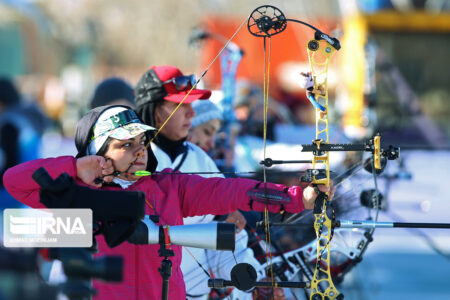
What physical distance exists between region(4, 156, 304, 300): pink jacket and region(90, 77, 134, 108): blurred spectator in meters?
1.75

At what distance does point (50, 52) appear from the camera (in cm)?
3341

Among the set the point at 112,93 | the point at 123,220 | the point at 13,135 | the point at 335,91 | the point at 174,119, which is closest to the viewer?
the point at 123,220

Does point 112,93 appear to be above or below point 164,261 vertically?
above

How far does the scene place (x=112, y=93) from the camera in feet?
16.5

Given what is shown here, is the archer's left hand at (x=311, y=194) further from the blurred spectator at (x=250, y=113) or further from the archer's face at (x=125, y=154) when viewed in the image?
the blurred spectator at (x=250, y=113)

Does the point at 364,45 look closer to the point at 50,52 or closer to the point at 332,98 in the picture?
the point at 332,98

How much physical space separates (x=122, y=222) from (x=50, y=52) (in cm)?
3196


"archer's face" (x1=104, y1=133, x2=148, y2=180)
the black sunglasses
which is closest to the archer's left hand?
"archer's face" (x1=104, y1=133, x2=148, y2=180)

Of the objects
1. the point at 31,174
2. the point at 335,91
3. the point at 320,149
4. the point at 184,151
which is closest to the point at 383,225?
the point at 320,149

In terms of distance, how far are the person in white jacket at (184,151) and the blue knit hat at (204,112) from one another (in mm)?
795

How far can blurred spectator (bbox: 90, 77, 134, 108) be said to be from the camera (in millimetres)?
4961

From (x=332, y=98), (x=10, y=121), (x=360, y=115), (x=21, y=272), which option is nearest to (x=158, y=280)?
(x=21, y=272)

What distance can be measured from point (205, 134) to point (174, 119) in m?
0.98

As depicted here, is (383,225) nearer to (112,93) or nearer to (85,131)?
(85,131)
